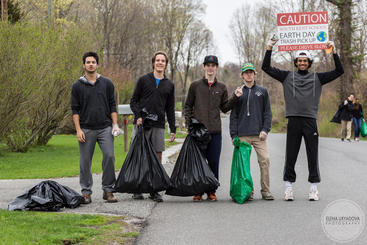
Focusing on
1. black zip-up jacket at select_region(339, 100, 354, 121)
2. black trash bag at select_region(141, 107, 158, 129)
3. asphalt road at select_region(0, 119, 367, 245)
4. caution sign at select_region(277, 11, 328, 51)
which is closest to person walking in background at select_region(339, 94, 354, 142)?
black zip-up jacket at select_region(339, 100, 354, 121)

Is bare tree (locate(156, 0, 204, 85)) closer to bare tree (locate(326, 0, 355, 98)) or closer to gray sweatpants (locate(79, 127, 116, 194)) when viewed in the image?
bare tree (locate(326, 0, 355, 98))

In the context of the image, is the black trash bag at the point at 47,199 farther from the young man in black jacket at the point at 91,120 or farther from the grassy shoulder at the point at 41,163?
the grassy shoulder at the point at 41,163

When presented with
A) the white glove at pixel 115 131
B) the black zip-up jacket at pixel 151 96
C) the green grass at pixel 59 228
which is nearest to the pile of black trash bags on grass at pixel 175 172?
the white glove at pixel 115 131

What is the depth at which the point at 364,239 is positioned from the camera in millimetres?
4992

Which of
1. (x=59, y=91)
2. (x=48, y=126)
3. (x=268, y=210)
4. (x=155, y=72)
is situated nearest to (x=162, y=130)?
(x=155, y=72)

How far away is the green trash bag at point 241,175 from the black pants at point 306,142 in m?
0.60

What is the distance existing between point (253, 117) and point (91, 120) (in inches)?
90.4

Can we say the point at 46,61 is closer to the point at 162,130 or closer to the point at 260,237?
the point at 162,130

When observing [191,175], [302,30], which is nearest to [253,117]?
[191,175]

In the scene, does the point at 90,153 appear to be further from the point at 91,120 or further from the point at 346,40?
the point at 346,40

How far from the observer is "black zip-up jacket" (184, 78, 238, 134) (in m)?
7.13

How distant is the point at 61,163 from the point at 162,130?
7676 mm

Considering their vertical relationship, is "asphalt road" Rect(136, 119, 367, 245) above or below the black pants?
below

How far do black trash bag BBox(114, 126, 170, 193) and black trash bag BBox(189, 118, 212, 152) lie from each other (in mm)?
637
